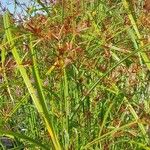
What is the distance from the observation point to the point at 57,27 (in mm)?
1440

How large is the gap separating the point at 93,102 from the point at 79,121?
16 centimetres

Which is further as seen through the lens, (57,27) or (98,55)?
(98,55)

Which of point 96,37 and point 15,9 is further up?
point 15,9

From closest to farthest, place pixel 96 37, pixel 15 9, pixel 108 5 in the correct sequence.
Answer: pixel 96 37 < pixel 15 9 < pixel 108 5

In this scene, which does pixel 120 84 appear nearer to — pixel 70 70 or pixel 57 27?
pixel 70 70

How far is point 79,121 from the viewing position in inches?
73.4

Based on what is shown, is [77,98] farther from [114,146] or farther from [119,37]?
[119,37]

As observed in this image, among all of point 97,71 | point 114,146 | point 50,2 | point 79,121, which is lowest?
point 114,146

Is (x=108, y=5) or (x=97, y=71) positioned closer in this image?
(x=97, y=71)

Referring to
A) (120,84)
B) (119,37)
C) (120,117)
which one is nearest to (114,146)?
(120,117)

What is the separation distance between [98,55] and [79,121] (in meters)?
0.26

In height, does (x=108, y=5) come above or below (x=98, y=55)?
above

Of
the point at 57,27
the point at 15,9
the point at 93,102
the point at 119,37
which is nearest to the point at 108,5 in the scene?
the point at 119,37

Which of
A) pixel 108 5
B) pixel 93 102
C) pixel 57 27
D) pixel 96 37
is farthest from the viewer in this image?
pixel 108 5
